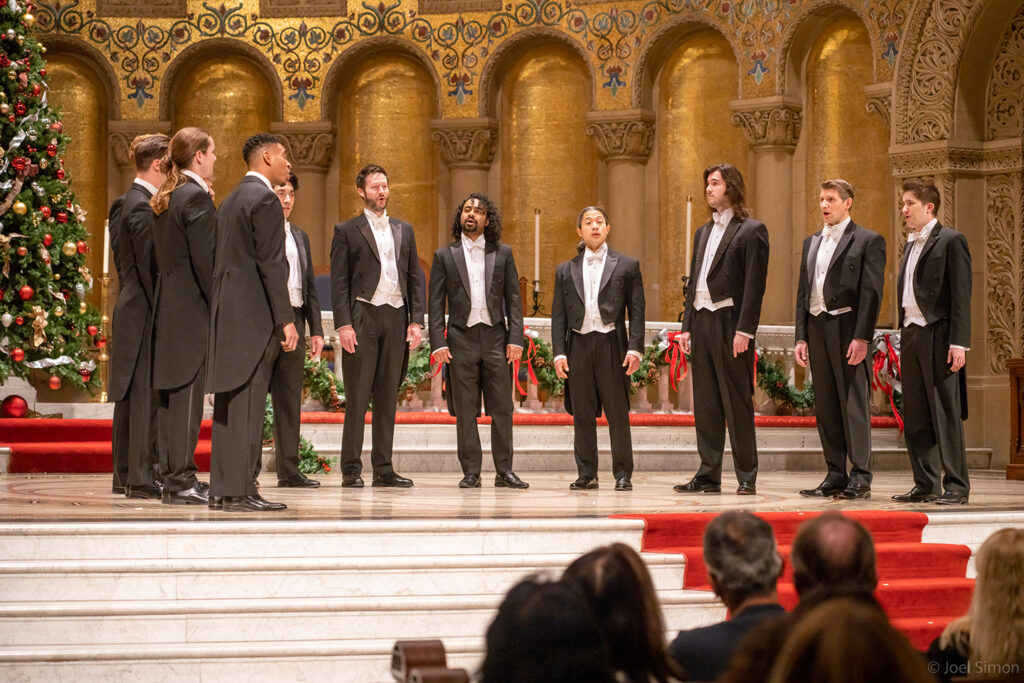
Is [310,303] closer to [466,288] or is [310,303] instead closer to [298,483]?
[466,288]

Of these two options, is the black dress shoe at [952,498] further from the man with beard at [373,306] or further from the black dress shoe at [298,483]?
the black dress shoe at [298,483]

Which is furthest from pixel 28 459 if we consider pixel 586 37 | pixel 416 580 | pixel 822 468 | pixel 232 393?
pixel 586 37

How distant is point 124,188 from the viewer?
14133 mm

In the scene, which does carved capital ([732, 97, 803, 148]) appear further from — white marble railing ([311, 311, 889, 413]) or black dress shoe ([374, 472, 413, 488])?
black dress shoe ([374, 472, 413, 488])

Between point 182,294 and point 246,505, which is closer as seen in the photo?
point 246,505

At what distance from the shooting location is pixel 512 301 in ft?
26.2

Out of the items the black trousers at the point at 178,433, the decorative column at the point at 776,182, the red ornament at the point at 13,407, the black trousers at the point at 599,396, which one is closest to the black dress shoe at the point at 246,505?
the black trousers at the point at 178,433

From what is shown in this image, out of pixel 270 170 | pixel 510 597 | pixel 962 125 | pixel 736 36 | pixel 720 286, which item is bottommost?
pixel 510 597

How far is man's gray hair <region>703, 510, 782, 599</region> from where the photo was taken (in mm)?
2998

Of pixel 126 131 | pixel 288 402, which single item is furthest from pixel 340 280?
pixel 126 131

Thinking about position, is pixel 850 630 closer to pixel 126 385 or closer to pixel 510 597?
pixel 510 597

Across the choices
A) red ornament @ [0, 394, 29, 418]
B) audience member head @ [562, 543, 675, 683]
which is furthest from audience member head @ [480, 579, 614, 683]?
red ornament @ [0, 394, 29, 418]

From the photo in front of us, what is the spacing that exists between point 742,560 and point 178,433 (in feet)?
13.3

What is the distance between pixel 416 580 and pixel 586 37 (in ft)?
30.2
